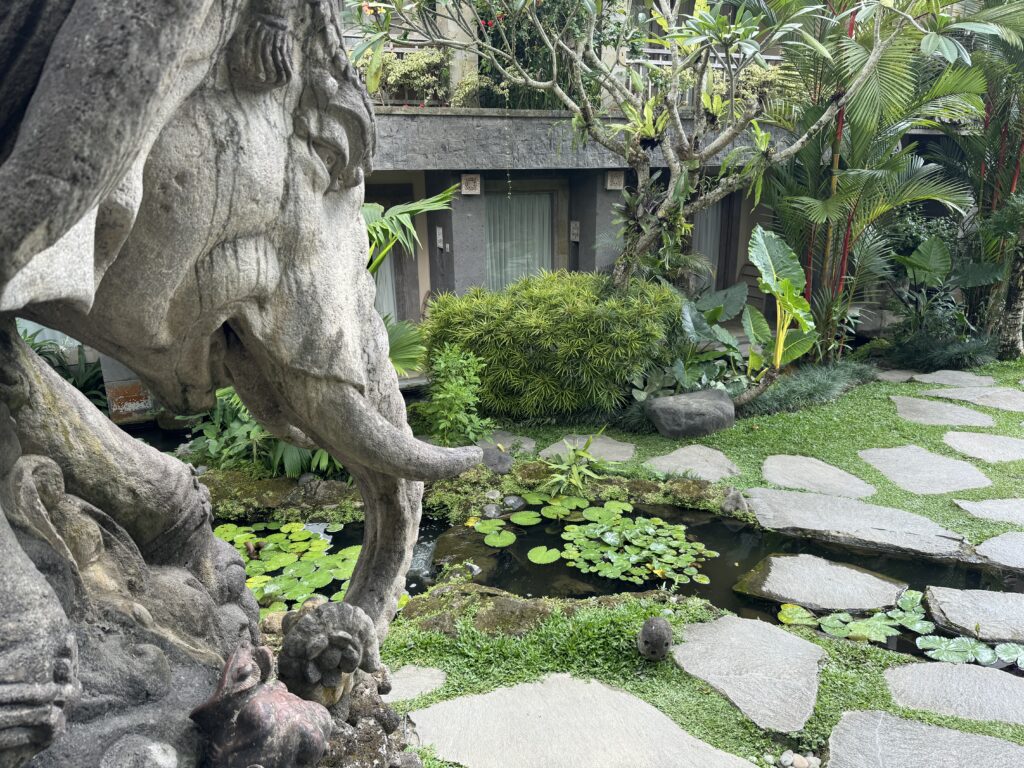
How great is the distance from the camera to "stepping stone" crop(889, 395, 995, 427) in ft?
21.0

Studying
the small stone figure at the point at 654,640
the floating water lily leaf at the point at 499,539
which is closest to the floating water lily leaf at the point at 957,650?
the small stone figure at the point at 654,640

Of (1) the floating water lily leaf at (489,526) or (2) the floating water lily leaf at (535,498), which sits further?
(2) the floating water lily leaf at (535,498)

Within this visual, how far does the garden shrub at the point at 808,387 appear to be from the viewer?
6777 millimetres

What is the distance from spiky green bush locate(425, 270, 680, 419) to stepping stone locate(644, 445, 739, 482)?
798 millimetres

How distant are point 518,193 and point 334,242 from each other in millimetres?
7164

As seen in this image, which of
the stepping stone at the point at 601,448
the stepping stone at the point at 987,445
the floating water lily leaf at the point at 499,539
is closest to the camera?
the floating water lily leaf at the point at 499,539

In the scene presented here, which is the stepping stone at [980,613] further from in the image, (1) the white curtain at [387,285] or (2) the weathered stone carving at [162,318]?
(1) the white curtain at [387,285]

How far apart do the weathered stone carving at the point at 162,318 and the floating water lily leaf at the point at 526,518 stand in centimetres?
307

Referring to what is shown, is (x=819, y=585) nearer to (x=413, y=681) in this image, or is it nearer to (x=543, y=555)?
(x=543, y=555)

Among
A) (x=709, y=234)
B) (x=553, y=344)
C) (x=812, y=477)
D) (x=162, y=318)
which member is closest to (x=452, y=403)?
(x=553, y=344)

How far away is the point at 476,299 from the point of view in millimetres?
6605

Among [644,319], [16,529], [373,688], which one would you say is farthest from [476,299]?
[16,529]

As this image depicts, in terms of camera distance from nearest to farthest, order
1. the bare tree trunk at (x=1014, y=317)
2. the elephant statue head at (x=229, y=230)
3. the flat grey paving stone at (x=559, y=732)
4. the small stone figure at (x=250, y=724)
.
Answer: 1. the elephant statue head at (x=229, y=230)
2. the small stone figure at (x=250, y=724)
3. the flat grey paving stone at (x=559, y=732)
4. the bare tree trunk at (x=1014, y=317)

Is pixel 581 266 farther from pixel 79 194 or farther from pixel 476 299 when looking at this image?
pixel 79 194
